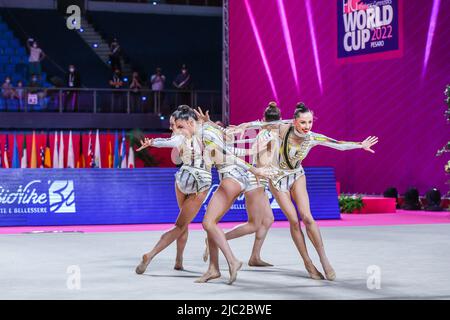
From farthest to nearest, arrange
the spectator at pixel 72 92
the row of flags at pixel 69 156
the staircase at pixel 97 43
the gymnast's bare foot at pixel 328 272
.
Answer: the staircase at pixel 97 43 → the spectator at pixel 72 92 → the row of flags at pixel 69 156 → the gymnast's bare foot at pixel 328 272

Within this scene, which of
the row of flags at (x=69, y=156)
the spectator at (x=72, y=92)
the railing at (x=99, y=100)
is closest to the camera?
the row of flags at (x=69, y=156)

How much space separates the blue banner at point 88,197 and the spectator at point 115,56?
45.0 feet

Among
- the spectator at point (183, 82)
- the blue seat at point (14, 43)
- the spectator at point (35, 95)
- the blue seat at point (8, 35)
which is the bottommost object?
the spectator at point (35, 95)

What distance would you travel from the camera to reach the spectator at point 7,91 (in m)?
27.8

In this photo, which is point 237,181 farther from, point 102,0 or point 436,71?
point 102,0

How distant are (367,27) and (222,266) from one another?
45.6ft

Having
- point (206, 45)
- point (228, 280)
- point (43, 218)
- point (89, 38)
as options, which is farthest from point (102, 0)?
point (228, 280)

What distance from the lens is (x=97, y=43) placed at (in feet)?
110

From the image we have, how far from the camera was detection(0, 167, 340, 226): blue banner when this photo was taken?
54.5ft

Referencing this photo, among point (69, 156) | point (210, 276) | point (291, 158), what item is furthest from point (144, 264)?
point (69, 156)

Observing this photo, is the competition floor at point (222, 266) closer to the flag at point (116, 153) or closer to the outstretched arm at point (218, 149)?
the outstretched arm at point (218, 149)

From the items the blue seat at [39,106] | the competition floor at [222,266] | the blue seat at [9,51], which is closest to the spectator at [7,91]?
the blue seat at [39,106]

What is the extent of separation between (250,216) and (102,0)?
24290 millimetres

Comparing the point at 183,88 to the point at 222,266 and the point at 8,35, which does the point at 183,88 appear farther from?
the point at 222,266
